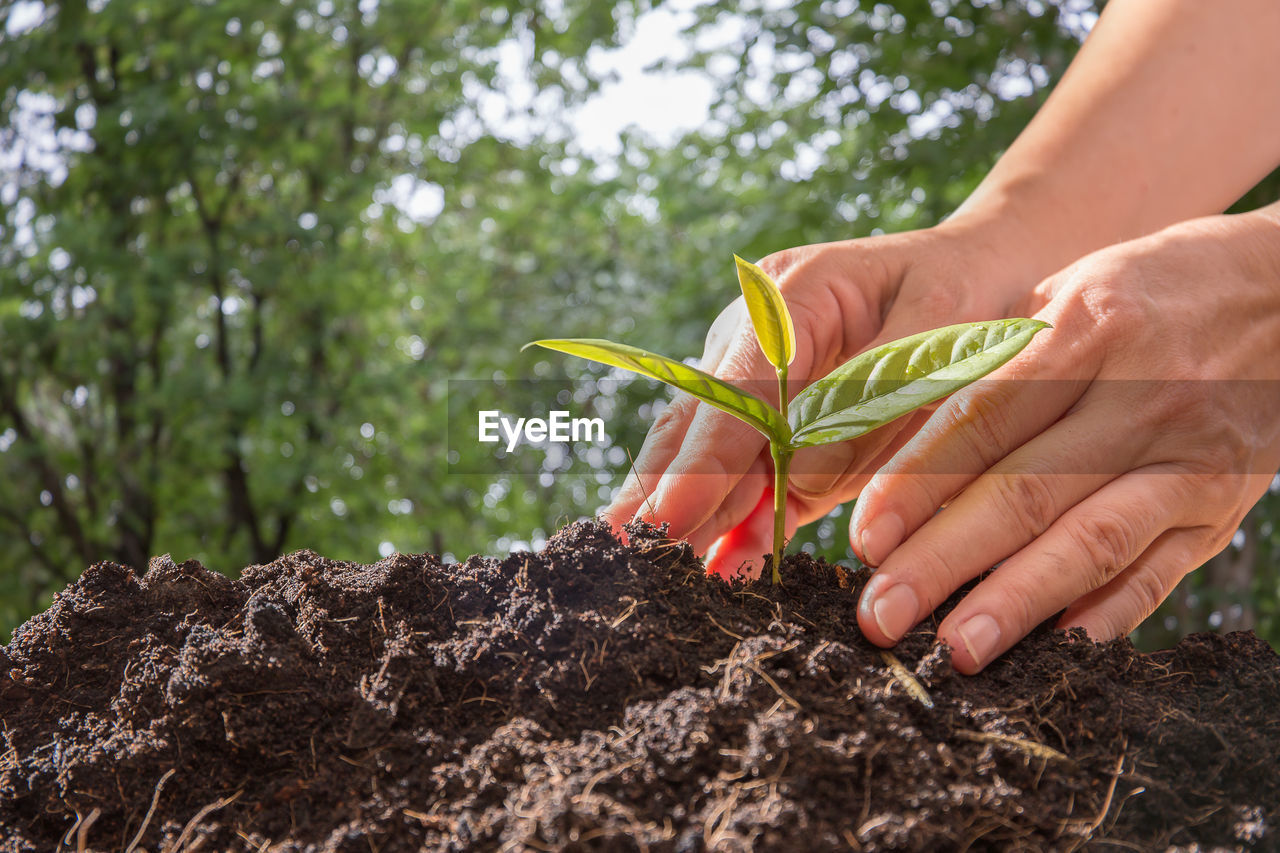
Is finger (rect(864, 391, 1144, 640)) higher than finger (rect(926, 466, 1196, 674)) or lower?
higher

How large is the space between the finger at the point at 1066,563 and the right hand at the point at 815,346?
1.08 ft

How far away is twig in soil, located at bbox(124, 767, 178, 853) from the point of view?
603 millimetres

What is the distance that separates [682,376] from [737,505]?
1.72 feet

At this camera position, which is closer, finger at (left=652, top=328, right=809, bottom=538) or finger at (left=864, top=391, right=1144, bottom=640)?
finger at (left=864, top=391, right=1144, bottom=640)

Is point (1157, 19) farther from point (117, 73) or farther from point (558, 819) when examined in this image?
point (117, 73)

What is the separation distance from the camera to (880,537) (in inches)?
34.2

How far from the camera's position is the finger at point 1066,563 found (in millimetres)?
750

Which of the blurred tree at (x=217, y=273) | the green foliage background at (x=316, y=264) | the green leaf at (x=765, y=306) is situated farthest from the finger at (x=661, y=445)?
the blurred tree at (x=217, y=273)

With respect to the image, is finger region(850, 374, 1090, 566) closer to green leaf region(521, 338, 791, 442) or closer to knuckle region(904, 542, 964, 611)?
knuckle region(904, 542, 964, 611)

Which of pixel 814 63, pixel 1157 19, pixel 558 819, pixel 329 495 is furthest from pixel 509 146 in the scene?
pixel 558 819

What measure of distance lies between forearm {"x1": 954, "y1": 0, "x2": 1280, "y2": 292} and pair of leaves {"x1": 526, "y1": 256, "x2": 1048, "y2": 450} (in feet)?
2.00

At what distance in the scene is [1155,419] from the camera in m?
0.91

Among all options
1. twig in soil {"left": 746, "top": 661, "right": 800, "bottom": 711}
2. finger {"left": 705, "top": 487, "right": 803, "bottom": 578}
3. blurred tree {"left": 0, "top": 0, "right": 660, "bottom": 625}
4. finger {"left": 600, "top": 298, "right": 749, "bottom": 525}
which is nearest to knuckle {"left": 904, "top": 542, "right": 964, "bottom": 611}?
twig in soil {"left": 746, "top": 661, "right": 800, "bottom": 711}

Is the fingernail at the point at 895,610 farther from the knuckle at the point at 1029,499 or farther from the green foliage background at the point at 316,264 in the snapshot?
the green foliage background at the point at 316,264
